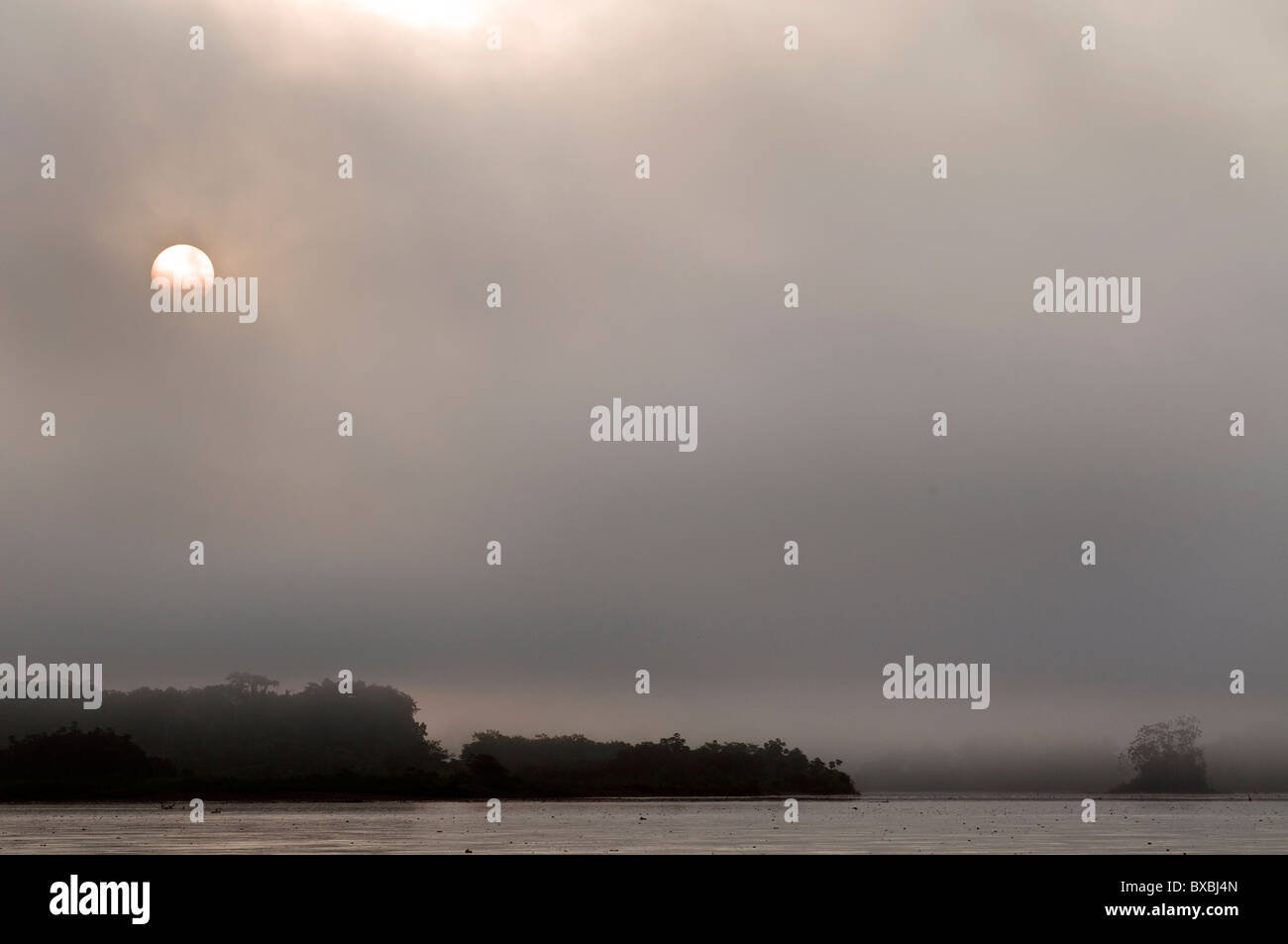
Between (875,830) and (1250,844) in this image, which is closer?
(1250,844)

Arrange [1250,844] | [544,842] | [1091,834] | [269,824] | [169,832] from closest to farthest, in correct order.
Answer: [544,842] → [1250,844] → [169,832] → [1091,834] → [269,824]
